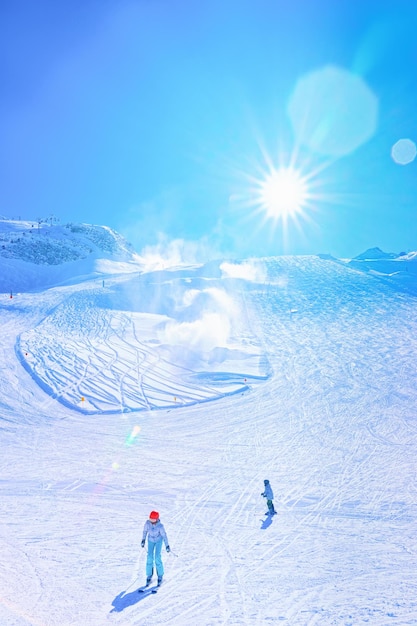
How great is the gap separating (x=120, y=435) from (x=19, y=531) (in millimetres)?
9969

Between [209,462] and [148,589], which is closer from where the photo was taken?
[148,589]

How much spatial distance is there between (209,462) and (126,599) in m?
9.89

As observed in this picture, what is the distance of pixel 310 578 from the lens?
8.16 metres

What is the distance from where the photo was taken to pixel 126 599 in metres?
7.23

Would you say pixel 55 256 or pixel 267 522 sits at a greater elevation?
pixel 55 256

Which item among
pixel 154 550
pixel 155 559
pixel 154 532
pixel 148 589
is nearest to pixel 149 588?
pixel 148 589

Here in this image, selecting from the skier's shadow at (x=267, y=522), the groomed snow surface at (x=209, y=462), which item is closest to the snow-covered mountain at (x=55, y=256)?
the groomed snow surface at (x=209, y=462)

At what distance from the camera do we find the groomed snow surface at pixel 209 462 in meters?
7.52

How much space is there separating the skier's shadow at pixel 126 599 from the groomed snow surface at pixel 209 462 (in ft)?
0.13

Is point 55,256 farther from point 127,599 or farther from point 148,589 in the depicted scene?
point 127,599

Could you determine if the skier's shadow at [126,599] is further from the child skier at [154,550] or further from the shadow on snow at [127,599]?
the child skier at [154,550]

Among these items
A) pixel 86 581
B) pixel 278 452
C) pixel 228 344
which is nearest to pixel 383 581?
pixel 86 581

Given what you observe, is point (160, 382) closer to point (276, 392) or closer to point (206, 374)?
point (206, 374)

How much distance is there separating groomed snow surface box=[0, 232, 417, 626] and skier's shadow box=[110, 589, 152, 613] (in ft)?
0.13
